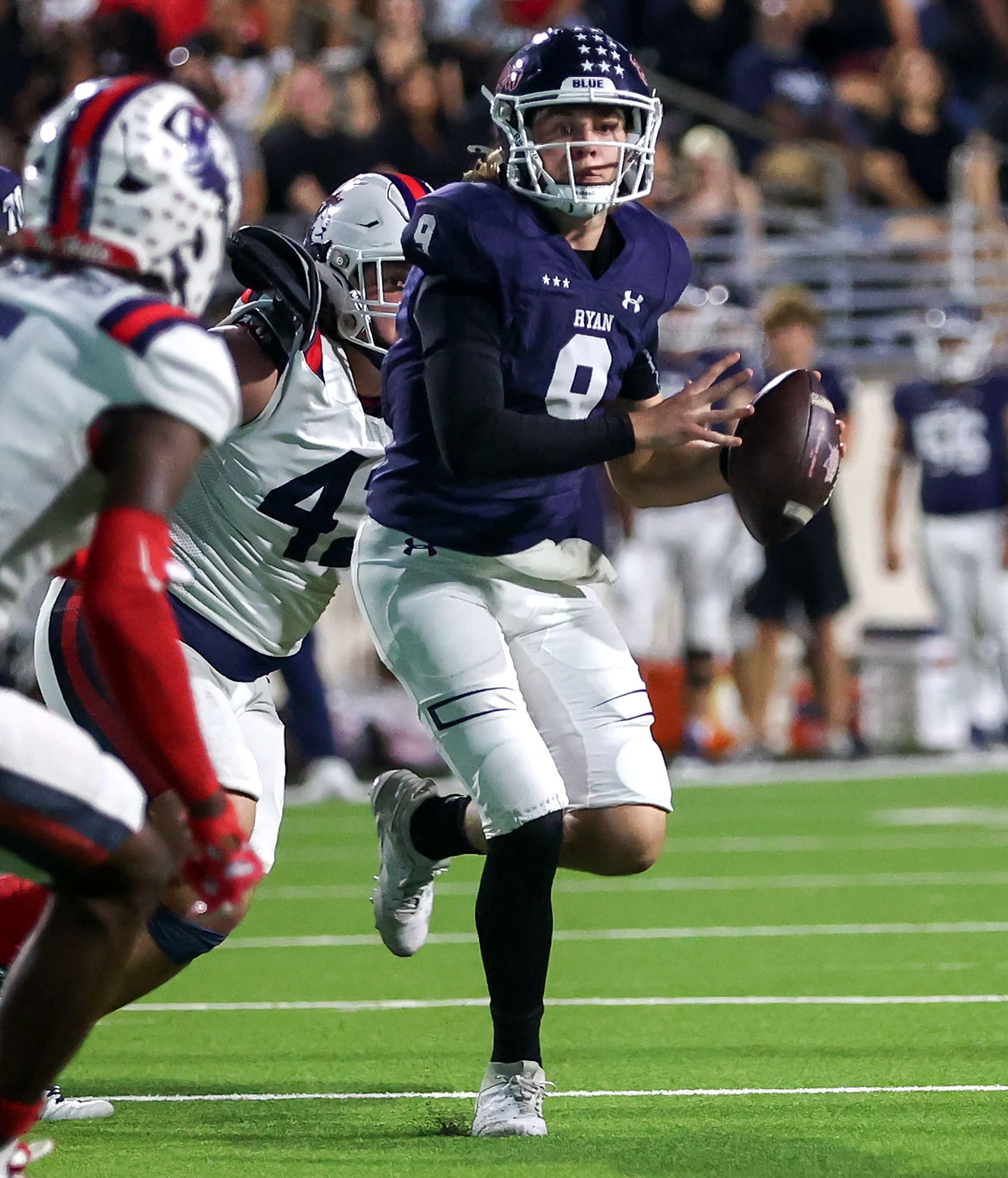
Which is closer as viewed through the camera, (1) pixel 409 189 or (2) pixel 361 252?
(2) pixel 361 252

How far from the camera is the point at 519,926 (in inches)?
124

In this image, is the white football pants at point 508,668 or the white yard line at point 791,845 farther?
the white yard line at point 791,845

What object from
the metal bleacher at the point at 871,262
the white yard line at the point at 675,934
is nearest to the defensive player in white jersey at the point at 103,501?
the white yard line at the point at 675,934

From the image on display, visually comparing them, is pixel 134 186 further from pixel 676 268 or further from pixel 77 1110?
pixel 77 1110

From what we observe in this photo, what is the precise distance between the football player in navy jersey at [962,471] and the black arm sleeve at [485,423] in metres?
6.64

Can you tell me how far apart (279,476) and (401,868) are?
820 mm

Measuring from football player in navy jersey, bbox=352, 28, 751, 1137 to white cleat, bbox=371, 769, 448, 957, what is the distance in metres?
0.52

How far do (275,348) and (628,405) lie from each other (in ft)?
2.02

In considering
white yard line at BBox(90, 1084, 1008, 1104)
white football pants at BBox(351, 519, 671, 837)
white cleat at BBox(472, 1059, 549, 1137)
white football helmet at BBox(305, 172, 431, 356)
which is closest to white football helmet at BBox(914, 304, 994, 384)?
white football helmet at BBox(305, 172, 431, 356)

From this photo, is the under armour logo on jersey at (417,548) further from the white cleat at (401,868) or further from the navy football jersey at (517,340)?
the white cleat at (401,868)

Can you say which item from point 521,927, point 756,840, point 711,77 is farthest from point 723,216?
point 521,927

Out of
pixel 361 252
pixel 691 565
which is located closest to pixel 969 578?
pixel 691 565

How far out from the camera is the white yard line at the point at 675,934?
505 centimetres

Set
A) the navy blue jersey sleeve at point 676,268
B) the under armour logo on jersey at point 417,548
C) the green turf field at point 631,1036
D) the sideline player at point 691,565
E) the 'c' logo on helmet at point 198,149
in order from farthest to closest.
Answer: the sideline player at point 691,565 < the navy blue jersey sleeve at point 676,268 < the under armour logo on jersey at point 417,548 < the green turf field at point 631,1036 < the 'c' logo on helmet at point 198,149
